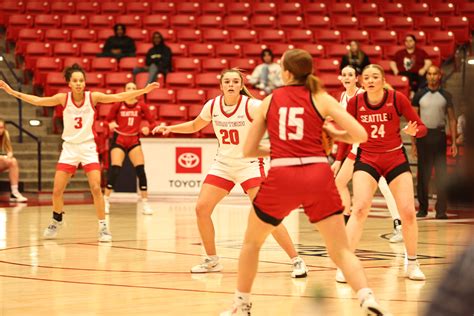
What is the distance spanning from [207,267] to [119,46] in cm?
1249

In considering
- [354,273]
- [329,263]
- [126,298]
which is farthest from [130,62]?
[354,273]

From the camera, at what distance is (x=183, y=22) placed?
20.6 meters

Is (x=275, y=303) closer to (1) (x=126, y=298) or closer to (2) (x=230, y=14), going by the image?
(1) (x=126, y=298)

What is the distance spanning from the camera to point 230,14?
2123 cm

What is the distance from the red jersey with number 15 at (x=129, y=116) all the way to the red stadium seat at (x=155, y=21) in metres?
6.86

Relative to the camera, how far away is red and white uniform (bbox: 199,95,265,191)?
23.2ft

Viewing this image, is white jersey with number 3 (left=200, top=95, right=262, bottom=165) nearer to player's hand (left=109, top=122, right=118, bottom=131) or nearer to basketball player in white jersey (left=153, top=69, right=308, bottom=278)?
basketball player in white jersey (left=153, top=69, right=308, bottom=278)

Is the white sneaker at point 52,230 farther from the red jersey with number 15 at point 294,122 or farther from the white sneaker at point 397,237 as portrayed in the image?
the red jersey with number 15 at point 294,122

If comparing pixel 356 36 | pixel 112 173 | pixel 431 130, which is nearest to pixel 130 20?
pixel 356 36

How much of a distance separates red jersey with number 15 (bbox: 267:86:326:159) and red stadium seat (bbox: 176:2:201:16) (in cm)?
1675

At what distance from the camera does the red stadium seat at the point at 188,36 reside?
65.7ft

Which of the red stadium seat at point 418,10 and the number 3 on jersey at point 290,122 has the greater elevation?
the red stadium seat at point 418,10

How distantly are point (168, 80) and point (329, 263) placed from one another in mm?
11087

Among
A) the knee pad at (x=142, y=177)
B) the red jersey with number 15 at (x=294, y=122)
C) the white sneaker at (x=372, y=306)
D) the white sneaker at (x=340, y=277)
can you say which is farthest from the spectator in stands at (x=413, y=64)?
the white sneaker at (x=372, y=306)
